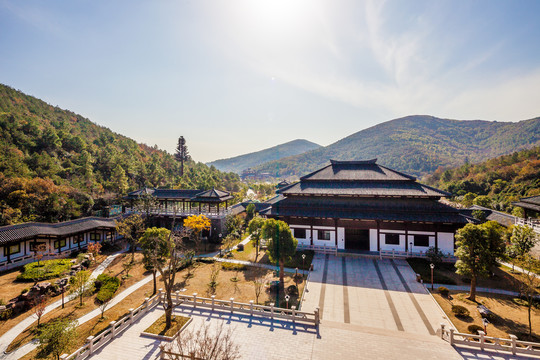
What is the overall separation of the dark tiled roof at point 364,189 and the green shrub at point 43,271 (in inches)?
978

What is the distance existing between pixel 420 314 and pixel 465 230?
7.06 m

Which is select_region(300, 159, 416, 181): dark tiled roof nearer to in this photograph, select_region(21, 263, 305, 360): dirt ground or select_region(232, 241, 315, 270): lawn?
select_region(232, 241, 315, 270): lawn

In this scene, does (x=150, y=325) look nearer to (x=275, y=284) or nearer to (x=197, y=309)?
(x=197, y=309)

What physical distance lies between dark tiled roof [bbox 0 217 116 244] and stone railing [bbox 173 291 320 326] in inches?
771

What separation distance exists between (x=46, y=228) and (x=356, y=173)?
39.0 m

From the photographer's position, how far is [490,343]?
41.7ft

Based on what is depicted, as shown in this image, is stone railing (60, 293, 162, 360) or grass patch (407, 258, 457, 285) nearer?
stone railing (60, 293, 162, 360)

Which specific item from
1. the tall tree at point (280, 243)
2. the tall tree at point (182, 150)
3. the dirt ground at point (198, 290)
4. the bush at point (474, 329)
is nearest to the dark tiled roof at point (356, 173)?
the tall tree at point (280, 243)

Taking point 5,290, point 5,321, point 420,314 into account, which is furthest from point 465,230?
point 5,290

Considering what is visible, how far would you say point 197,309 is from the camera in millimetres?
16562

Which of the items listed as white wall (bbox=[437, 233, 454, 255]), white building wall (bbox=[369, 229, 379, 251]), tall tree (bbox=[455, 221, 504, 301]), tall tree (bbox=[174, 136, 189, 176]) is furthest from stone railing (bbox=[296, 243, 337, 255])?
tall tree (bbox=[174, 136, 189, 176])

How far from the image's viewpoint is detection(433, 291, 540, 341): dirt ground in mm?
13867

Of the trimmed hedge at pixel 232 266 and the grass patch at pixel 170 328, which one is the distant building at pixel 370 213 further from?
the grass patch at pixel 170 328

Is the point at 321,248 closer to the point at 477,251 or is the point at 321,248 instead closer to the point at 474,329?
the point at 477,251
